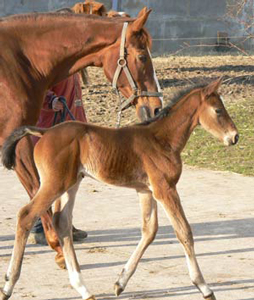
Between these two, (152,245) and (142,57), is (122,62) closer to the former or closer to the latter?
(142,57)

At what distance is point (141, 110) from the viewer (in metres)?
6.61

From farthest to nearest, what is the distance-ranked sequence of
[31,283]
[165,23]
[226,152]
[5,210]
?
[165,23] → [226,152] → [5,210] → [31,283]

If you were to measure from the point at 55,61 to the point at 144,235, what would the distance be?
172cm

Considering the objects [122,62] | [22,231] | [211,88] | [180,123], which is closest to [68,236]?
[22,231]

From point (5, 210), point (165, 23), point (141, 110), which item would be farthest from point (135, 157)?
point (165, 23)

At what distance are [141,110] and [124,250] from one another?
4.00 feet

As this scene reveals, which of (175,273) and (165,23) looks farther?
(165,23)

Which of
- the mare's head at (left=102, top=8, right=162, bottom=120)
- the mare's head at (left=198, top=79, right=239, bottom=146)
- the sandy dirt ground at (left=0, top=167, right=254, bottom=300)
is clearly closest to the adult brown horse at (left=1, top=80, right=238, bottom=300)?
the mare's head at (left=198, top=79, right=239, bottom=146)

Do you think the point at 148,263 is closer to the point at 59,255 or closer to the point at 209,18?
the point at 59,255

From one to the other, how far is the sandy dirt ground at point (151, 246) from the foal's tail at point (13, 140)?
92 cm

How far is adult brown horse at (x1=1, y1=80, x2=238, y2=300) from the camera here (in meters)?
5.55

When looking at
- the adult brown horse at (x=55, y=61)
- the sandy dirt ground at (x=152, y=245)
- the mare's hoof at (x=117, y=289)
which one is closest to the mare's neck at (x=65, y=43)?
the adult brown horse at (x=55, y=61)

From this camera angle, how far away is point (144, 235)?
5797 mm

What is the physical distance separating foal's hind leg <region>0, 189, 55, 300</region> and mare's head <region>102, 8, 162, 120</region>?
136 cm
